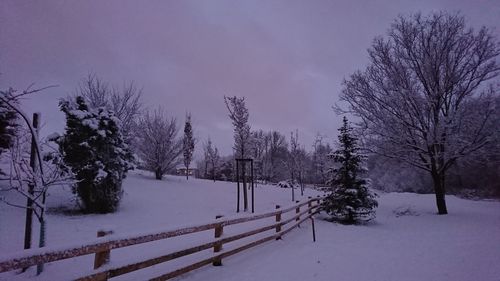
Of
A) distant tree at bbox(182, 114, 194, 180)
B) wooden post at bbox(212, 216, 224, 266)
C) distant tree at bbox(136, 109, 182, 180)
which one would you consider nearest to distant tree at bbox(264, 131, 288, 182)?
distant tree at bbox(182, 114, 194, 180)

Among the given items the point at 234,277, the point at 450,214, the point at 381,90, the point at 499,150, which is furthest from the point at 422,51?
the point at 234,277

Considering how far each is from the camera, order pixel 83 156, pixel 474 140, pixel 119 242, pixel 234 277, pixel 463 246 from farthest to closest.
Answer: pixel 474 140 < pixel 83 156 < pixel 463 246 < pixel 234 277 < pixel 119 242

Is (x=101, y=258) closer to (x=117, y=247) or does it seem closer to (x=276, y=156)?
(x=117, y=247)

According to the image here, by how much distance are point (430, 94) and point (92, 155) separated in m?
17.7

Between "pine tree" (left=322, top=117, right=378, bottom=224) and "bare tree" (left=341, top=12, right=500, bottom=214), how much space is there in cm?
206

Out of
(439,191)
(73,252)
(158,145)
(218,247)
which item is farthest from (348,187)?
(158,145)

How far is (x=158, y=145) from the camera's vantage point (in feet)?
88.8

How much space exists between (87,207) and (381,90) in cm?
1676

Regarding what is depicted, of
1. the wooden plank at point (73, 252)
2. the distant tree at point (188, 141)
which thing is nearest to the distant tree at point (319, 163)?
the distant tree at point (188, 141)

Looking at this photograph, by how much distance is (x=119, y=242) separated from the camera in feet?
13.2

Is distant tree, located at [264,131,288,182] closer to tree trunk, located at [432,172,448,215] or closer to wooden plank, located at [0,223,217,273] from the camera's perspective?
tree trunk, located at [432,172,448,215]

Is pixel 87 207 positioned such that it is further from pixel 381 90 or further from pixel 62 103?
pixel 381 90

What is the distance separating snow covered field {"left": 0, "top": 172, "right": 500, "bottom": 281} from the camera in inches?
225

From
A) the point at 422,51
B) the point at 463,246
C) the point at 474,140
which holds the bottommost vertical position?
the point at 463,246
